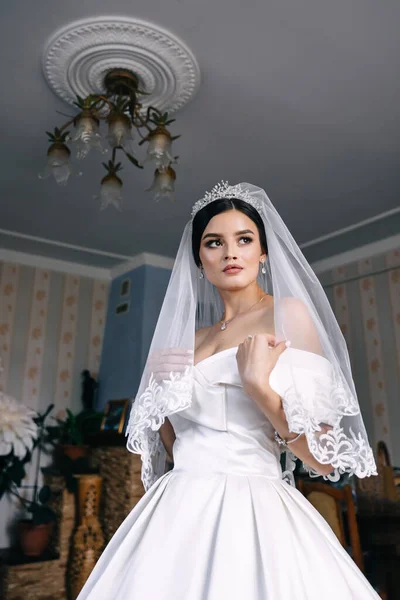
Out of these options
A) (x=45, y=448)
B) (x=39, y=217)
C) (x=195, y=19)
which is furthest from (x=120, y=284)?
(x=195, y=19)

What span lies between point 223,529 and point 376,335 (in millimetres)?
3105

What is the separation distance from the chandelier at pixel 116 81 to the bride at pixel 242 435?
0.84 metres

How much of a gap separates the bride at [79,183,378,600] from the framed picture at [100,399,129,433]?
2.29 metres

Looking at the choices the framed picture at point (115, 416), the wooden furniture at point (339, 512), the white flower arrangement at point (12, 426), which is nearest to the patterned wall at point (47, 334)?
the framed picture at point (115, 416)

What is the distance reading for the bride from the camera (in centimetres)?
87

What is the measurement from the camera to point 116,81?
2.10m

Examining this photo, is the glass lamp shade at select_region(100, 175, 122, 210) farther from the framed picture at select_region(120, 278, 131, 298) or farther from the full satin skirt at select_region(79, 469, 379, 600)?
the framed picture at select_region(120, 278, 131, 298)

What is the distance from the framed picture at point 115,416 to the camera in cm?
349

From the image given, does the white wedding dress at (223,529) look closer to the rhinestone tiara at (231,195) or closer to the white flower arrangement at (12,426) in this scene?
the rhinestone tiara at (231,195)

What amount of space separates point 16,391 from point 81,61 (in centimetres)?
271

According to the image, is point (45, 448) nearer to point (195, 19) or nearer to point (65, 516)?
point (65, 516)

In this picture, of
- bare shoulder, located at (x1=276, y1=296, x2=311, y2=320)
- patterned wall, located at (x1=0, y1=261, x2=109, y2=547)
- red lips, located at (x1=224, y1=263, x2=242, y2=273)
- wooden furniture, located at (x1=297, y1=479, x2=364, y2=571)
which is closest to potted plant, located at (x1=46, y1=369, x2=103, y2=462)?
patterned wall, located at (x1=0, y1=261, x2=109, y2=547)

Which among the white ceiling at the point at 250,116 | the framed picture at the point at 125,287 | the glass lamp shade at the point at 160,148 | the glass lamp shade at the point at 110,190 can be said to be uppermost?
the white ceiling at the point at 250,116

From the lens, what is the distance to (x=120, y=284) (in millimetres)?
4434
